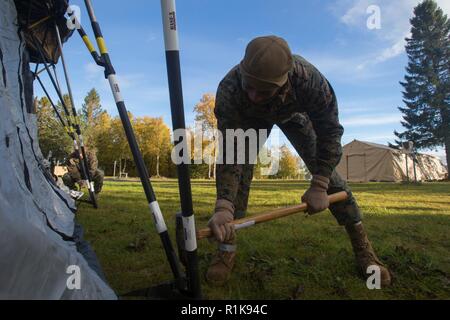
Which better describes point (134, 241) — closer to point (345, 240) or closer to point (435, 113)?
point (345, 240)

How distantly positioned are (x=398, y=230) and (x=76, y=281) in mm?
3911

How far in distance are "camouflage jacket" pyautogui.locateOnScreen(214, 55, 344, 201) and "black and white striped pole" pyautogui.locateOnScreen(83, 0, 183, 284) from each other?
49 cm

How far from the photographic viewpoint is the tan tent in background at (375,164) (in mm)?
24047

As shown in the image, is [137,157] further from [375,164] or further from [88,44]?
[375,164]

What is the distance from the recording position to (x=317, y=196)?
2250 mm

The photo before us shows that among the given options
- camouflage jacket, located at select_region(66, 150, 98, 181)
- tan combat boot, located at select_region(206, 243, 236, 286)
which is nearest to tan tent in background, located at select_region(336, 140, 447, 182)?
camouflage jacket, located at select_region(66, 150, 98, 181)

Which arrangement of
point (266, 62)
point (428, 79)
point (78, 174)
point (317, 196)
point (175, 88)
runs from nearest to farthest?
point (175, 88) → point (266, 62) → point (317, 196) → point (78, 174) → point (428, 79)

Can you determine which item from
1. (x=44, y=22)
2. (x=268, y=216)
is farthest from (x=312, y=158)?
(x=44, y=22)

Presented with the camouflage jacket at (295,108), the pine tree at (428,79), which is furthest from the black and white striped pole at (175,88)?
the pine tree at (428,79)

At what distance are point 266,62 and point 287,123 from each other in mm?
895

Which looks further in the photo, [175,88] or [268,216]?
[268,216]

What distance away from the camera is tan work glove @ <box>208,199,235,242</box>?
6.02ft
